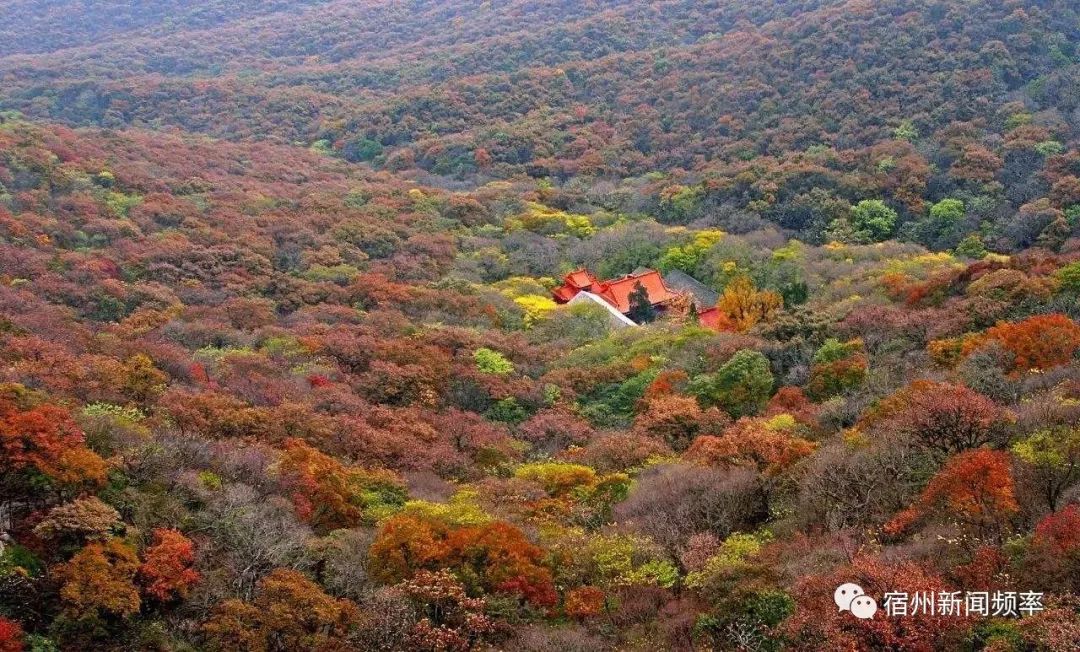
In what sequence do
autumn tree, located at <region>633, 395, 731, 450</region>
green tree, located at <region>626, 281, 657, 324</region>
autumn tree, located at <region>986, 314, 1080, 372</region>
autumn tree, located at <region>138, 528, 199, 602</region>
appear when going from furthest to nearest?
green tree, located at <region>626, 281, 657, 324</region>, autumn tree, located at <region>633, 395, 731, 450</region>, autumn tree, located at <region>986, 314, 1080, 372</region>, autumn tree, located at <region>138, 528, 199, 602</region>

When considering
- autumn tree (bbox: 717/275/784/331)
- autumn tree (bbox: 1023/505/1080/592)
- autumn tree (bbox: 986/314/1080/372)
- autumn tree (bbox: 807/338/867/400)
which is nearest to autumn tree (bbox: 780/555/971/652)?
autumn tree (bbox: 1023/505/1080/592)

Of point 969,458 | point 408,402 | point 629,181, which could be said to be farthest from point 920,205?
point 969,458

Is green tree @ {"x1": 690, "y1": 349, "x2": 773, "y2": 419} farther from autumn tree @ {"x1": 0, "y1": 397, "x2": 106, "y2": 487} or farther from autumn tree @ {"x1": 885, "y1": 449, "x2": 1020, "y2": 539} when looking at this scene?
autumn tree @ {"x1": 0, "y1": 397, "x2": 106, "y2": 487}

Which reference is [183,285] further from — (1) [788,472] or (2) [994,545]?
(2) [994,545]

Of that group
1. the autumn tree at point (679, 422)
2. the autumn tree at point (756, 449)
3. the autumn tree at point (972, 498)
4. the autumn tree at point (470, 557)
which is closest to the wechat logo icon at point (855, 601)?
the autumn tree at point (972, 498)

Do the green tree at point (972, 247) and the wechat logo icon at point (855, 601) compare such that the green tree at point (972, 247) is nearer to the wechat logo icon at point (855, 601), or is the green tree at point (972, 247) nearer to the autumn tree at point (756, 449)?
the autumn tree at point (756, 449)

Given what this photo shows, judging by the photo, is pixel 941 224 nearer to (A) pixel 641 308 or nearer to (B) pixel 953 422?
(A) pixel 641 308
